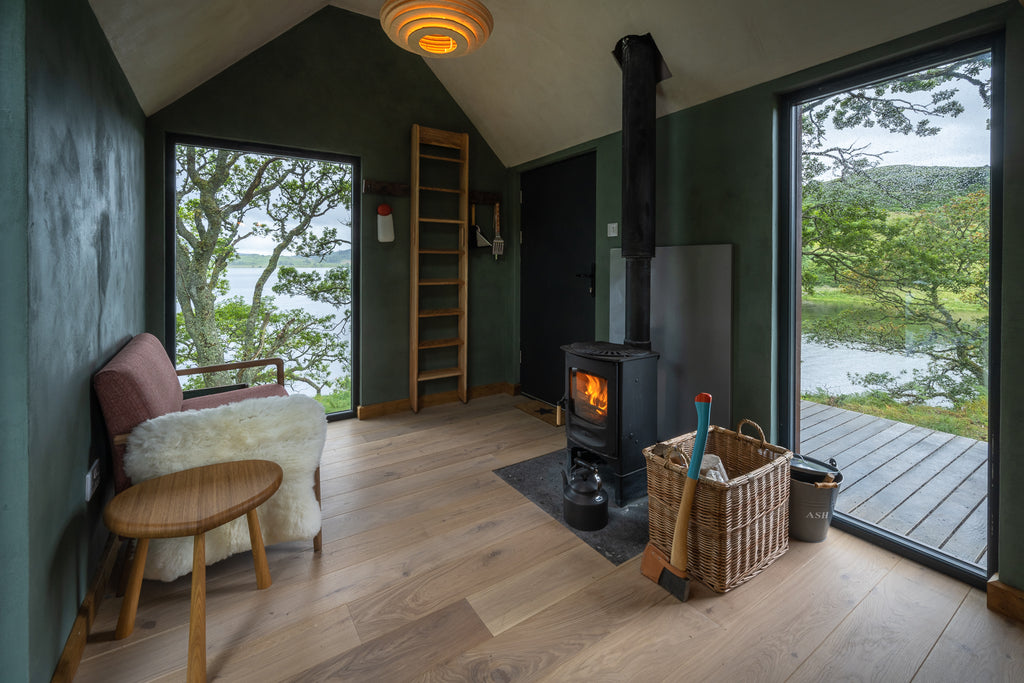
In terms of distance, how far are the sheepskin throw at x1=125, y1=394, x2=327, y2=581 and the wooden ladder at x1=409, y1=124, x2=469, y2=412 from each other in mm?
2036

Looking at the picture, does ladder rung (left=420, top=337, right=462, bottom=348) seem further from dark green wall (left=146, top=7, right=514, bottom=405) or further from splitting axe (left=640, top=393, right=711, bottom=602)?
splitting axe (left=640, top=393, right=711, bottom=602)

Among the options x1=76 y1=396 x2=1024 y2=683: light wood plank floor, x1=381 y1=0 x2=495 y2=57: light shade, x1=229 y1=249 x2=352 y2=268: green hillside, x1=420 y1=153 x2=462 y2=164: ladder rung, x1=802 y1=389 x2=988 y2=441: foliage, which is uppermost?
x1=420 y1=153 x2=462 y2=164: ladder rung

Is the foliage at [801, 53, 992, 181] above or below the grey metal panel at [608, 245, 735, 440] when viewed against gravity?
above

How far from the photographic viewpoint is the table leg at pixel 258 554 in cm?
174

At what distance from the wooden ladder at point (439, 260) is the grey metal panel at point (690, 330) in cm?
179

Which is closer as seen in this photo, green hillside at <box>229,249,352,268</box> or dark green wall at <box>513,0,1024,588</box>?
dark green wall at <box>513,0,1024,588</box>

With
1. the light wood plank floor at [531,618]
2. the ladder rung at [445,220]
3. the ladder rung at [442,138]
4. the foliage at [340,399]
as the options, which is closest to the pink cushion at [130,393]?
the light wood plank floor at [531,618]

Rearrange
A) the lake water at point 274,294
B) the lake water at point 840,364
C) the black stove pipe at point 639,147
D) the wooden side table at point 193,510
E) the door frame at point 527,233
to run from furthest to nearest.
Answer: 1. the door frame at point 527,233
2. the lake water at point 274,294
3. the black stove pipe at point 639,147
4. the lake water at point 840,364
5. the wooden side table at point 193,510

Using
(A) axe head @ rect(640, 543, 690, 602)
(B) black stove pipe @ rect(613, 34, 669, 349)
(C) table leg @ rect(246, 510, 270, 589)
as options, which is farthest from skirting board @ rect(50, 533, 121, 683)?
(B) black stove pipe @ rect(613, 34, 669, 349)

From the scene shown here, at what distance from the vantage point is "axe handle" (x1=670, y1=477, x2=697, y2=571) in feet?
5.73

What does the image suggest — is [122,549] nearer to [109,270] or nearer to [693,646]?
[109,270]

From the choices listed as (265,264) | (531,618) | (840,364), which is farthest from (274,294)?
(840,364)

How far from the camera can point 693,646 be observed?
1499 millimetres

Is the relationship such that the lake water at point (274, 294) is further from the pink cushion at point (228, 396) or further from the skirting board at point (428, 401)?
the pink cushion at point (228, 396)
